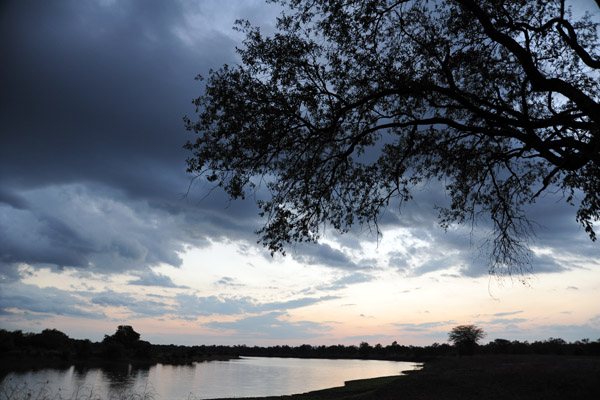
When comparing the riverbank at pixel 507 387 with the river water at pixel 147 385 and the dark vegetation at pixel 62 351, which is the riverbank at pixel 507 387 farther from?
the dark vegetation at pixel 62 351

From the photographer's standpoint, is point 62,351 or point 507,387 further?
point 62,351

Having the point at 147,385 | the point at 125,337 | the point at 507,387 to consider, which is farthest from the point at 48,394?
the point at 125,337

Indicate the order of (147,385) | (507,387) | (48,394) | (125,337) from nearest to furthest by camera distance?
(507,387), (48,394), (147,385), (125,337)

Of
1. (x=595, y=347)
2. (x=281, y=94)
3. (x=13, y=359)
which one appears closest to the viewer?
(x=281, y=94)

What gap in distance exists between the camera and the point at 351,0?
12281 mm

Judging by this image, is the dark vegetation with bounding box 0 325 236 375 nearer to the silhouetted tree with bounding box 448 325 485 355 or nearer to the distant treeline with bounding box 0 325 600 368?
the distant treeline with bounding box 0 325 600 368

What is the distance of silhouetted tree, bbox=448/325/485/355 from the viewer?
10581cm

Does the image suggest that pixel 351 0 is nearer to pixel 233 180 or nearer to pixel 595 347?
pixel 233 180

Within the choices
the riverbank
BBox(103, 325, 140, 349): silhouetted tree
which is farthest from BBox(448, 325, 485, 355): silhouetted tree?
BBox(103, 325, 140, 349): silhouetted tree

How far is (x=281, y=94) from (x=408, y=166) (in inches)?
249

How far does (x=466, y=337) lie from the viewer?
106m

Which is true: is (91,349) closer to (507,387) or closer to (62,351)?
(62,351)

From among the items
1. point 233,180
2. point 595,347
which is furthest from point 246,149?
point 595,347

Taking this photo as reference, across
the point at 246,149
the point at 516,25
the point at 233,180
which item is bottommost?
the point at 233,180
